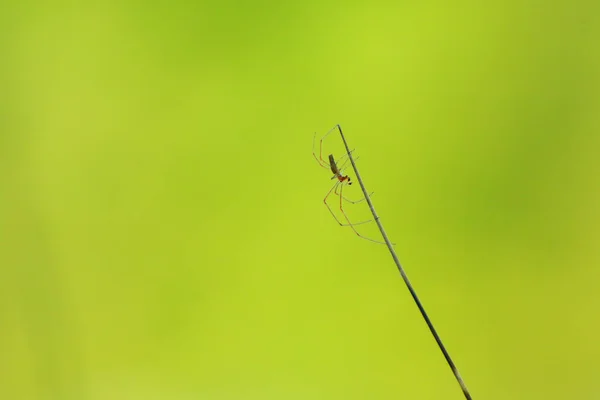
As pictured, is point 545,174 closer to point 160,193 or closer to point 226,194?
point 226,194

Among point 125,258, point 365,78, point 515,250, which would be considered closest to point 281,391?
point 125,258

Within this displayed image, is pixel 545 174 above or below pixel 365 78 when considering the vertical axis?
below

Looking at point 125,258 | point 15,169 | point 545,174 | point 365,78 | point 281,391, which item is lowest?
point 281,391

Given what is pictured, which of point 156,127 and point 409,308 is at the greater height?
point 156,127

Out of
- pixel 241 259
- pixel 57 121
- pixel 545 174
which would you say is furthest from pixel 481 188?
pixel 57 121

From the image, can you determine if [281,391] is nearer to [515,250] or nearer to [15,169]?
[515,250]

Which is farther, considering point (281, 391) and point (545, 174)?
point (281, 391)
